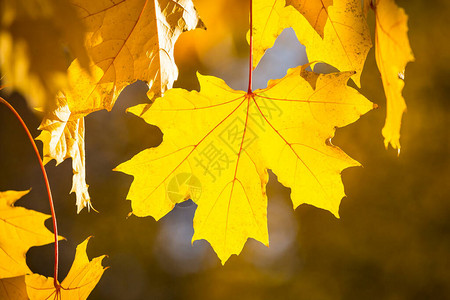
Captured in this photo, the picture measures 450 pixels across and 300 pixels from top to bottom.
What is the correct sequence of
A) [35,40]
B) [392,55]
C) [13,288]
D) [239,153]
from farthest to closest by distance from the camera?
[239,153], [13,288], [392,55], [35,40]

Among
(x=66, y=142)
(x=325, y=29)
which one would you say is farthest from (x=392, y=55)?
(x=66, y=142)

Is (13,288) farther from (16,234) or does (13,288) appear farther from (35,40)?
(35,40)

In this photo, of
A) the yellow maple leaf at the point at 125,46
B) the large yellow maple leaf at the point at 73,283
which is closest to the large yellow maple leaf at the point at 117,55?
the yellow maple leaf at the point at 125,46

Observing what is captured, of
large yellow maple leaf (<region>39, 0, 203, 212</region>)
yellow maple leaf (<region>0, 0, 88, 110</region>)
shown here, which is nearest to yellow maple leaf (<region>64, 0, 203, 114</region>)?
large yellow maple leaf (<region>39, 0, 203, 212</region>)

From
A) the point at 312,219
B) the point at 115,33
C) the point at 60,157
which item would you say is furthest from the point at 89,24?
the point at 312,219

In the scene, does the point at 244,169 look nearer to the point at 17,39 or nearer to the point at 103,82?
the point at 103,82

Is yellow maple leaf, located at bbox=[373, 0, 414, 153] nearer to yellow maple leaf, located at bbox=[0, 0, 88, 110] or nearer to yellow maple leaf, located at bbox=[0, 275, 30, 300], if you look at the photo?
yellow maple leaf, located at bbox=[0, 0, 88, 110]

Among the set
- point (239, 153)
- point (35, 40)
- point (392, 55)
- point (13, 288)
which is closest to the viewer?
point (35, 40)
